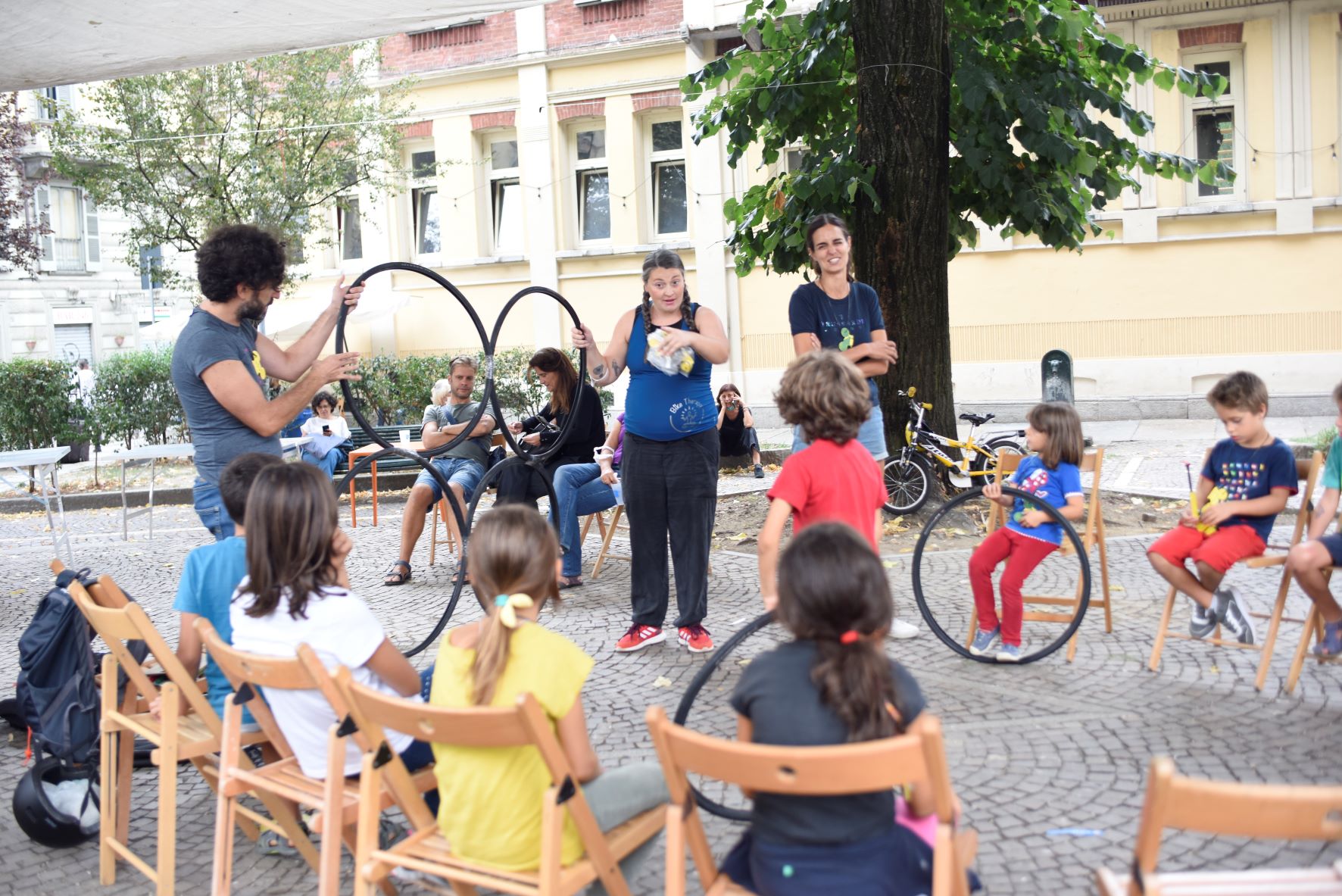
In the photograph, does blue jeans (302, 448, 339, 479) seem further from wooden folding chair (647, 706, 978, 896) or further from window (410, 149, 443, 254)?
window (410, 149, 443, 254)

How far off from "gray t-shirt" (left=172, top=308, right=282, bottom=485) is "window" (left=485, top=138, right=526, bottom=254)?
16.2 m

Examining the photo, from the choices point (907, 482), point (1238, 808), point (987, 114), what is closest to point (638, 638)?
point (1238, 808)

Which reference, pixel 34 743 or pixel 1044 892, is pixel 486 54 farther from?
pixel 1044 892

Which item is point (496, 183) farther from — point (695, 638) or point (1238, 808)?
point (1238, 808)

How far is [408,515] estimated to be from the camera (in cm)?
752

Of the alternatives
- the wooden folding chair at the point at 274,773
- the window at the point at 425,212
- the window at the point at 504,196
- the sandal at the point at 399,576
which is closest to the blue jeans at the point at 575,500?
the sandal at the point at 399,576

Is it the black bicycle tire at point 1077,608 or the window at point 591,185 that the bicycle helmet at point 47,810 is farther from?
the window at point 591,185

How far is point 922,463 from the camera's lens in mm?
9469

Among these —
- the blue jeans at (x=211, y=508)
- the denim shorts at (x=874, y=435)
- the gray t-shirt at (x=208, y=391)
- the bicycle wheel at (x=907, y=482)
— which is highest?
the gray t-shirt at (x=208, y=391)

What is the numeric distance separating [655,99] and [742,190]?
2.11 metres

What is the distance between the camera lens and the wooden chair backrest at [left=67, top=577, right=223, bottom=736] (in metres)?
3.23

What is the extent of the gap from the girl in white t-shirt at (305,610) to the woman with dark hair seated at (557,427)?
3.92 metres

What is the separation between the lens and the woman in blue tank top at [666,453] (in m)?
5.36

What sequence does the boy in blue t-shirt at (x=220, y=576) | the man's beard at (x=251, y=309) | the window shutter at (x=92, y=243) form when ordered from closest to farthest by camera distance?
1. the boy in blue t-shirt at (x=220, y=576)
2. the man's beard at (x=251, y=309)
3. the window shutter at (x=92, y=243)
